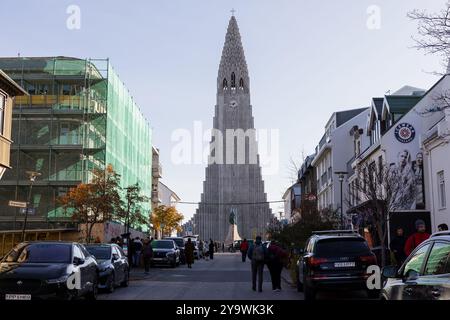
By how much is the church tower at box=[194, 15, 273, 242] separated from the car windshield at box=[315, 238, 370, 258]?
4129 inches

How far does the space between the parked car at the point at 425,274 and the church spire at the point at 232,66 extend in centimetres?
11630

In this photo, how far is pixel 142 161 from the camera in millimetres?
70750

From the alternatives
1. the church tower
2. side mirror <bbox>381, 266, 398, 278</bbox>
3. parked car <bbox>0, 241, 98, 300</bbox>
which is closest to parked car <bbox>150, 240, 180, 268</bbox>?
parked car <bbox>0, 241, 98, 300</bbox>

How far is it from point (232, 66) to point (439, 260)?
120 m

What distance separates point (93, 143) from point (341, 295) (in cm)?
3556

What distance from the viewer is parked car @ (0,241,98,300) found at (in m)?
11.8

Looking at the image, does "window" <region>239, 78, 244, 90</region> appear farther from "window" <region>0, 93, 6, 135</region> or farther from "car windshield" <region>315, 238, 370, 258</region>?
"car windshield" <region>315, 238, 370, 258</region>

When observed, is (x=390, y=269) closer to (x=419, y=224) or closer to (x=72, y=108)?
(x=419, y=224)

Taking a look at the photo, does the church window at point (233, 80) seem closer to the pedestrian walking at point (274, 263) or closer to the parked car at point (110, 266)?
the parked car at point (110, 266)

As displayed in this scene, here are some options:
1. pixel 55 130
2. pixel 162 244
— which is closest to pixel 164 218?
pixel 55 130

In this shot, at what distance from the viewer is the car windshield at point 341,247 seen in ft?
49.8

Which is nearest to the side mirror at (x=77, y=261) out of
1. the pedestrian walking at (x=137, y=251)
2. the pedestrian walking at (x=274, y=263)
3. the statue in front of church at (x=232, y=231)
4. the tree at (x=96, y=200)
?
the pedestrian walking at (x=274, y=263)

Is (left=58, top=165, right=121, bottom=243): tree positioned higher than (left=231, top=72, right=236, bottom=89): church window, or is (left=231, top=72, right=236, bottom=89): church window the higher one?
(left=231, top=72, right=236, bottom=89): church window

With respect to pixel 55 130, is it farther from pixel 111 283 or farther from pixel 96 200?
pixel 111 283
